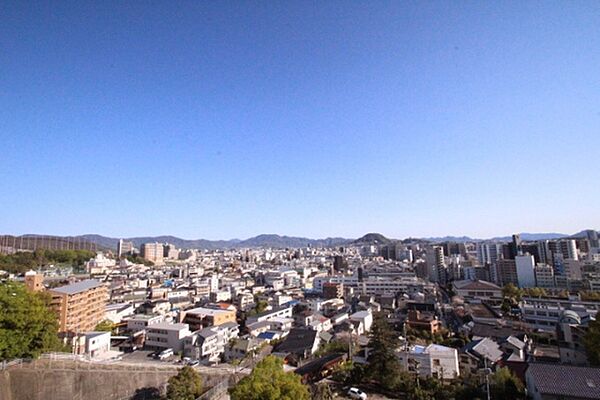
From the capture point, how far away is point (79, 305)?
1845 centimetres

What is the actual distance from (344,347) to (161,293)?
18.9 meters

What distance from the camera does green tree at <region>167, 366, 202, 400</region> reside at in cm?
962

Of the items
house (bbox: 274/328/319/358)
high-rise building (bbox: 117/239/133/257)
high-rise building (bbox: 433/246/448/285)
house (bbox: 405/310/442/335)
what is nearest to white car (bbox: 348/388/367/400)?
house (bbox: 274/328/319/358)

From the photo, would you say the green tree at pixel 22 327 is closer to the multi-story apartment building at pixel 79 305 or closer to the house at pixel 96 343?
the house at pixel 96 343

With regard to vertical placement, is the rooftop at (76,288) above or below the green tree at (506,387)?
above

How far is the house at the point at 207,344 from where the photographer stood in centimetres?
1570

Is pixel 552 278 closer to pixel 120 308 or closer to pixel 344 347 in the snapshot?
pixel 344 347

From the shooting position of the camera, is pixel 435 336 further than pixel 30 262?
No

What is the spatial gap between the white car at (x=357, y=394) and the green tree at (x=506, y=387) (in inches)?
129

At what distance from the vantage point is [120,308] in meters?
22.8

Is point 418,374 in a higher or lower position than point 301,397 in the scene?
lower

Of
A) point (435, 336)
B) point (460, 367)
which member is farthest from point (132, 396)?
point (435, 336)

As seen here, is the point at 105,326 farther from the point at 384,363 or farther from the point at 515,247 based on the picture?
the point at 515,247

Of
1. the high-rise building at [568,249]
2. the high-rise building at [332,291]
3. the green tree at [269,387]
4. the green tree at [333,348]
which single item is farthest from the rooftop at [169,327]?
the high-rise building at [568,249]
